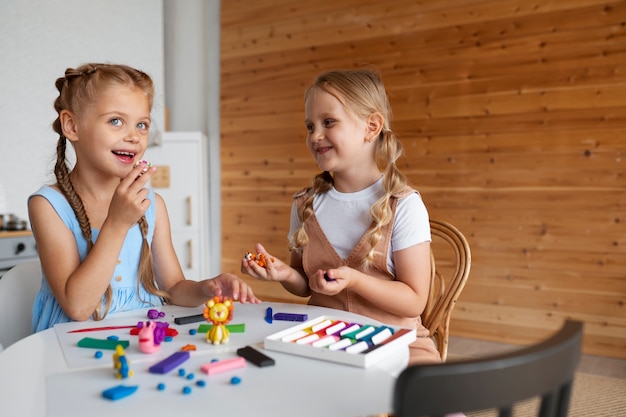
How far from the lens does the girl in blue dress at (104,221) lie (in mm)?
1226

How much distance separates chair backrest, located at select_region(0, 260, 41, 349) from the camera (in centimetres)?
136

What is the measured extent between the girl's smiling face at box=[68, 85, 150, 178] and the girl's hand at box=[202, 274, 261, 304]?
1.27 ft

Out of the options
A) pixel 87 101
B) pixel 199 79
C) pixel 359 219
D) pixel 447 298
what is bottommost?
pixel 447 298

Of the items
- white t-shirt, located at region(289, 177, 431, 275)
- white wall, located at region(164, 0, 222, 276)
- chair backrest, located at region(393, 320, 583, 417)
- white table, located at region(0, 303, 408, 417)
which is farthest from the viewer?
white wall, located at region(164, 0, 222, 276)

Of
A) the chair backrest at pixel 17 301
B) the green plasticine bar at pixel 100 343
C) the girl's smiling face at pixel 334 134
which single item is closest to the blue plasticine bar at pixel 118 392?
the green plasticine bar at pixel 100 343

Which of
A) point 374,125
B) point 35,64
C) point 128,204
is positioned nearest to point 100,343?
point 128,204

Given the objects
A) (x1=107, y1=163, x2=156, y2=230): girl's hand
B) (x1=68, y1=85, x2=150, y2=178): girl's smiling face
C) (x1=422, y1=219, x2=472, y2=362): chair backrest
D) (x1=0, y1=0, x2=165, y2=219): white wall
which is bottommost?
(x1=422, y1=219, x2=472, y2=362): chair backrest

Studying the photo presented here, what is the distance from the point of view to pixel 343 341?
3.09ft

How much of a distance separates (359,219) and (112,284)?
0.70 metres

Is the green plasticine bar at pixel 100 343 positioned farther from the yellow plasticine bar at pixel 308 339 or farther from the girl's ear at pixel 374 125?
the girl's ear at pixel 374 125

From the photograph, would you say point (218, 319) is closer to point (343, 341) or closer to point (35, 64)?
point (343, 341)

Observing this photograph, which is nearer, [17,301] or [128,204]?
[128,204]

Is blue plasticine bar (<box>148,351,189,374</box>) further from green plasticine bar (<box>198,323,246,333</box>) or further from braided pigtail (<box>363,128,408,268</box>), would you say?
braided pigtail (<box>363,128,408,268</box>)

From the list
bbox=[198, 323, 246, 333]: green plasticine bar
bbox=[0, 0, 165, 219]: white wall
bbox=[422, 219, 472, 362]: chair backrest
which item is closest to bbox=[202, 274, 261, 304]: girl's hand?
bbox=[198, 323, 246, 333]: green plasticine bar
